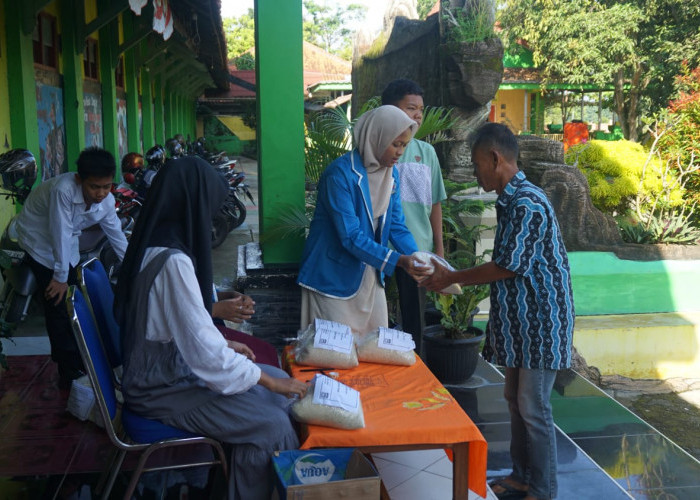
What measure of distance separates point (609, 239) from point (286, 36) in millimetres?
5611

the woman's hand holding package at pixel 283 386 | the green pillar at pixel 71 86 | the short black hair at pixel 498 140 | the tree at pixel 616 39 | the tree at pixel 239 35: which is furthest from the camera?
the tree at pixel 239 35

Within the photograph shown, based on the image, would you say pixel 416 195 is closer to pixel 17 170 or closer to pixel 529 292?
pixel 529 292

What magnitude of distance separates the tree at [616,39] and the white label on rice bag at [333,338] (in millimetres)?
18171

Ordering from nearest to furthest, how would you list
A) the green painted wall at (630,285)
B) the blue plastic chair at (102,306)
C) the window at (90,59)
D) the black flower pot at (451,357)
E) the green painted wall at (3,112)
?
the blue plastic chair at (102,306)
the black flower pot at (451,357)
the green painted wall at (3,112)
the green painted wall at (630,285)
the window at (90,59)

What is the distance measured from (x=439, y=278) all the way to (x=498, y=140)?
30.3 inches

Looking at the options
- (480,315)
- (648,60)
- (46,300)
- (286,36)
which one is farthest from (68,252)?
(648,60)

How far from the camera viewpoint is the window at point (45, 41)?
6766mm

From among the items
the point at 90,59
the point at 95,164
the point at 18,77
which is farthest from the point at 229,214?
the point at 95,164

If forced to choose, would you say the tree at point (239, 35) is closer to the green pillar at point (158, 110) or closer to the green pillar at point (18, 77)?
the green pillar at point (158, 110)

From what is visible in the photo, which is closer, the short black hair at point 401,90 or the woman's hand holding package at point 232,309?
the woman's hand holding package at point 232,309

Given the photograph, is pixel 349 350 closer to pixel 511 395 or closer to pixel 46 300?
pixel 511 395

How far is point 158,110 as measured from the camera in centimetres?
1576

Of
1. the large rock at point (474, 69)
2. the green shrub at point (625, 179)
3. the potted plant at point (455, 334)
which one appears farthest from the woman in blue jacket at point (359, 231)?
the green shrub at point (625, 179)

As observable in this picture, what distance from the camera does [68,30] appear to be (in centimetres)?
762
